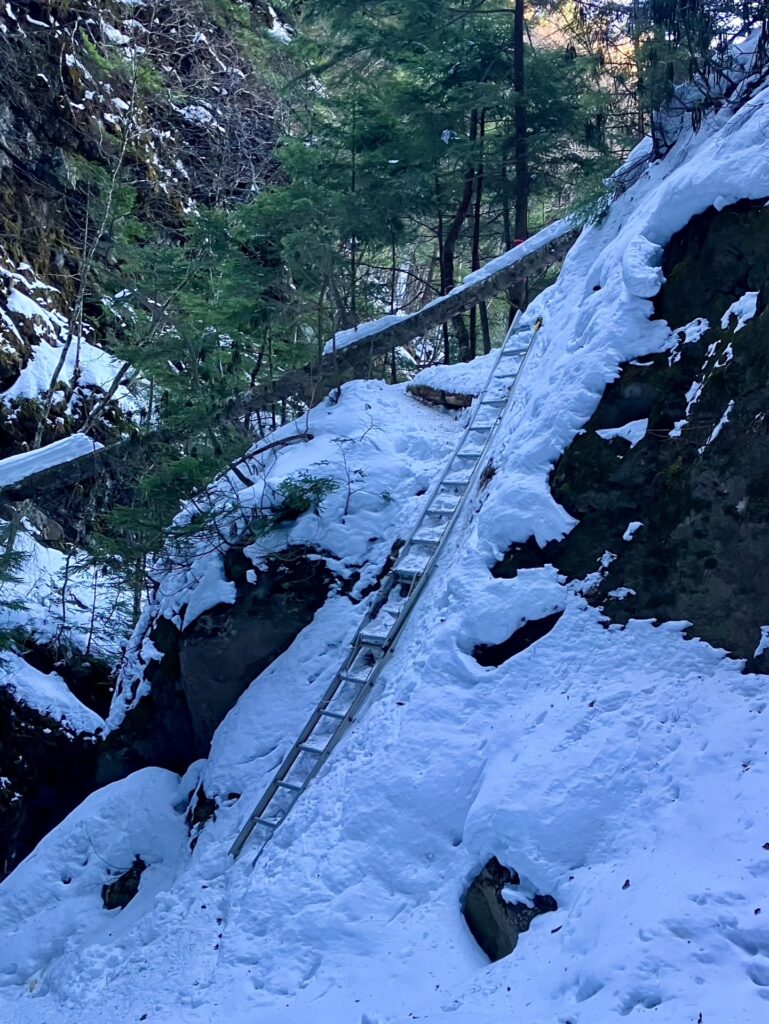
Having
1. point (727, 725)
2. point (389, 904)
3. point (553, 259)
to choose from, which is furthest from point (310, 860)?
point (553, 259)

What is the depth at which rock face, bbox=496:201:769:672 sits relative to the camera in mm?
5543

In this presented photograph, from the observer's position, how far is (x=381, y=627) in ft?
25.4

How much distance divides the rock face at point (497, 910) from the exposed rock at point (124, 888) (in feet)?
13.4

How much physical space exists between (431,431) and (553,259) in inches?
148

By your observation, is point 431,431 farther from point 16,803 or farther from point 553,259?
point 16,803

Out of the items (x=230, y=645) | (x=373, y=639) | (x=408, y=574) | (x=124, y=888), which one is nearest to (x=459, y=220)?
(x=408, y=574)

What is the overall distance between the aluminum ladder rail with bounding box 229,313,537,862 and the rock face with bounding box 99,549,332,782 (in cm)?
94

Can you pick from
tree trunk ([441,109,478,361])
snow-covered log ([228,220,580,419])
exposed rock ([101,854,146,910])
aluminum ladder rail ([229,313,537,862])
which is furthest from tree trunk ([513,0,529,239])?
exposed rock ([101,854,146,910])

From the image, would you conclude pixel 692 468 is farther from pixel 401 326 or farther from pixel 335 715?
pixel 401 326

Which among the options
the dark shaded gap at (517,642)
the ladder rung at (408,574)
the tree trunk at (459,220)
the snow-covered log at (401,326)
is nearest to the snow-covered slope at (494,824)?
the dark shaded gap at (517,642)

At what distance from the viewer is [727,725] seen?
488cm

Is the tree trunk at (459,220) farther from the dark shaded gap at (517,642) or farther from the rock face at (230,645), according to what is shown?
the dark shaded gap at (517,642)

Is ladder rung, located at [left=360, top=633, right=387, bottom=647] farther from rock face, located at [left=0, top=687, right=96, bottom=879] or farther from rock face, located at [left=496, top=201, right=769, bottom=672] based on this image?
rock face, located at [left=0, top=687, right=96, bottom=879]

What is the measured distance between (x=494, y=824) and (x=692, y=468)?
2900 mm
